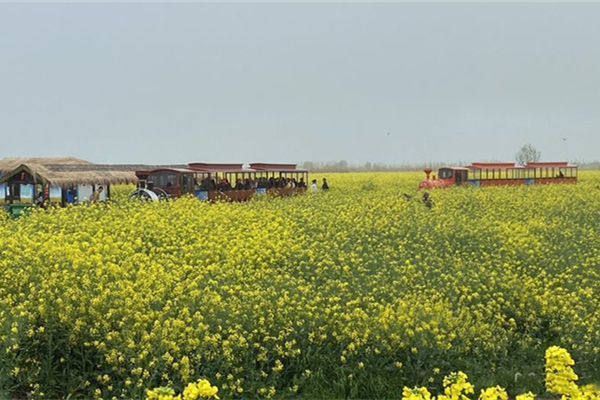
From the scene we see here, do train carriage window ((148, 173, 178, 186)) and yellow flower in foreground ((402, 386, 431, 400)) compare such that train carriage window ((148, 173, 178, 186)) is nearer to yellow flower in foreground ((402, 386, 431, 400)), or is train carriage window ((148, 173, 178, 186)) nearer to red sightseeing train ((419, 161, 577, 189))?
red sightseeing train ((419, 161, 577, 189))

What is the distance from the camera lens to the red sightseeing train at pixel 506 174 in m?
42.2

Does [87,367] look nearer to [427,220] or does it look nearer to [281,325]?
[281,325]

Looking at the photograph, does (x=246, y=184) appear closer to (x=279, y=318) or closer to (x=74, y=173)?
(x=74, y=173)

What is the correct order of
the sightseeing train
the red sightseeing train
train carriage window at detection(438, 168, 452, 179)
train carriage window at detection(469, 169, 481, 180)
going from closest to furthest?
the sightseeing train
the red sightseeing train
train carriage window at detection(438, 168, 452, 179)
train carriage window at detection(469, 169, 481, 180)

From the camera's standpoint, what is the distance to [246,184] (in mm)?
30875

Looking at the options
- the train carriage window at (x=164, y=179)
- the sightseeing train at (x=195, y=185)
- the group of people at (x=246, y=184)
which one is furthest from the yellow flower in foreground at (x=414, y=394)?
the group of people at (x=246, y=184)

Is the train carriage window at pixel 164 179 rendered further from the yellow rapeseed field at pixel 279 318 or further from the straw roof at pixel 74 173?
the yellow rapeseed field at pixel 279 318

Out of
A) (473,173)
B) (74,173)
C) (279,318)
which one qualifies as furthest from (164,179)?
(473,173)

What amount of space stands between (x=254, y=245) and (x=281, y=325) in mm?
4095

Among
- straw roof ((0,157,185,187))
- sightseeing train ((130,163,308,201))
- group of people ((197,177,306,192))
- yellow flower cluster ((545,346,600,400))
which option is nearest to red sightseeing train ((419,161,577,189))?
group of people ((197,177,306,192))

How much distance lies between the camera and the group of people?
27875 mm

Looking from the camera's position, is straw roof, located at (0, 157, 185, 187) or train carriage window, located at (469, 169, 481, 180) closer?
straw roof, located at (0, 157, 185, 187)

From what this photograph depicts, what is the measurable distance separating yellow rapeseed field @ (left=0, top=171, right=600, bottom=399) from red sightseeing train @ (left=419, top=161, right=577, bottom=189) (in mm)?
28334

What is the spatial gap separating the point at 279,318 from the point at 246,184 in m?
23.0
